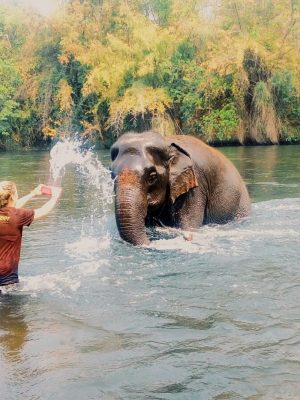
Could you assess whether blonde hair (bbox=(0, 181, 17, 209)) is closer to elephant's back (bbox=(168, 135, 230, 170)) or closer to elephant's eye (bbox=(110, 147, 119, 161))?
elephant's eye (bbox=(110, 147, 119, 161))

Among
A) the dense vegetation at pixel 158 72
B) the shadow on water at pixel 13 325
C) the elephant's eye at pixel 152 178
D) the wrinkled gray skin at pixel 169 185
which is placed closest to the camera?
the shadow on water at pixel 13 325

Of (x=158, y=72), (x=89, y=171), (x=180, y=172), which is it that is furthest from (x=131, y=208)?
(x=158, y=72)

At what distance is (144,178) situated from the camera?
7.55 meters

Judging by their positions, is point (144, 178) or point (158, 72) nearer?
point (144, 178)

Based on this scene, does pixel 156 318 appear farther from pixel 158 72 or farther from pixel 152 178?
pixel 158 72

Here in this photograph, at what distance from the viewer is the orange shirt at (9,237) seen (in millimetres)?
5383

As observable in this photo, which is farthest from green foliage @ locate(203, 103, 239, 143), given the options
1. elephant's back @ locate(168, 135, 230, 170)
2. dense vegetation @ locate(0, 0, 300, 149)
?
elephant's back @ locate(168, 135, 230, 170)

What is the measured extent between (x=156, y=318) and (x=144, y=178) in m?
3.06

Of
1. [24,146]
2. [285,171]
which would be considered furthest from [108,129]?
[285,171]

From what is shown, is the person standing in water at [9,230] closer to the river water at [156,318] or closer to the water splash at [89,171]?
the river water at [156,318]

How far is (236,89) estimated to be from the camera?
3369 centimetres

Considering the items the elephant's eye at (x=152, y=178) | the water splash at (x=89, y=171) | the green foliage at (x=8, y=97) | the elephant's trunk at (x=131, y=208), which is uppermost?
the green foliage at (x=8, y=97)

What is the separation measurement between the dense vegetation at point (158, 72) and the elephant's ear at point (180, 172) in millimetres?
24694

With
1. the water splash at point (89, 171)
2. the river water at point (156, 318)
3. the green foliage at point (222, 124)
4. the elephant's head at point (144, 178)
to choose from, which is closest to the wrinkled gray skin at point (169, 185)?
the elephant's head at point (144, 178)
